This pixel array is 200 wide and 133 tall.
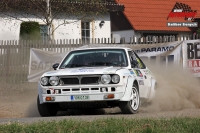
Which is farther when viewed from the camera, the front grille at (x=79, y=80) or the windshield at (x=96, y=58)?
the windshield at (x=96, y=58)

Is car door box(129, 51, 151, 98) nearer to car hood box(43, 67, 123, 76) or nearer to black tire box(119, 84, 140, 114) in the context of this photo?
black tire box(119, 84, 140, 114)

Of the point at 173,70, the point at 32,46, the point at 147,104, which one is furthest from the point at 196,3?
the point at 147,104

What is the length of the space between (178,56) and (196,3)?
25.0 meters

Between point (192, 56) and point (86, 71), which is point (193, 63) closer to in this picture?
point (192, 56)

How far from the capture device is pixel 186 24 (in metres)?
39.7

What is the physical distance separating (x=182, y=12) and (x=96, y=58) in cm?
2867

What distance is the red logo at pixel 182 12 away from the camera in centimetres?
4062

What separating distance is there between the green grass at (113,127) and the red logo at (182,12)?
31.9m

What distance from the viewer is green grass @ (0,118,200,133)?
27.6ft

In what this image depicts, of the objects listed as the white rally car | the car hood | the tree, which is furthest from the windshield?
the tree

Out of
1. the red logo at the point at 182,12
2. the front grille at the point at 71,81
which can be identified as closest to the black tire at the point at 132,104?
the front grille at the point at 71,81

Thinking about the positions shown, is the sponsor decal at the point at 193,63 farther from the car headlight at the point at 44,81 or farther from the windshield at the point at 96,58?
the car headlight at the point at 44,81

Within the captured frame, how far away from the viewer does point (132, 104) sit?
12.3 metres

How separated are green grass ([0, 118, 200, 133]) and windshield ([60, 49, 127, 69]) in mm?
3693
